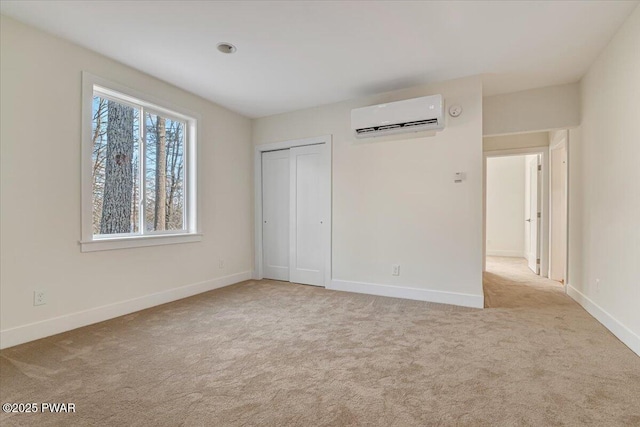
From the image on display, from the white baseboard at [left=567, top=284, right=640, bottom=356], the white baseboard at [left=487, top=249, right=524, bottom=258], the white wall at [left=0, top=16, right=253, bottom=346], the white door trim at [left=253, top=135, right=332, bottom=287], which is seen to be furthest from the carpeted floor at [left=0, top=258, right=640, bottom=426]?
the white baseboard at [left=487, top=249, right=524, bottom=258]

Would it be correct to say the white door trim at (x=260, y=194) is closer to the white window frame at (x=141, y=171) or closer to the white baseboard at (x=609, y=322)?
the white window frame at (x=141, y=171)

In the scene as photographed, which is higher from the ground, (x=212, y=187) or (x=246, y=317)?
(x=212, y=187)

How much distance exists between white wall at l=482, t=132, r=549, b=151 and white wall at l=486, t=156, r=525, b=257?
105 inches

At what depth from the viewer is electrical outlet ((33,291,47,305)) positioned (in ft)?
8.06

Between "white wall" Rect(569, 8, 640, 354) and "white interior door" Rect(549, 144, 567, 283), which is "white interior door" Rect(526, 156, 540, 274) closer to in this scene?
"white interior door" Rect(549, 144, 567, 283)

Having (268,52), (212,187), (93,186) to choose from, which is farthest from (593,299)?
(93,186)

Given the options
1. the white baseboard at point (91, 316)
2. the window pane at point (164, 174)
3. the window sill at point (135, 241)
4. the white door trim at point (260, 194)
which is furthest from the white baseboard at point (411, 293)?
the window pane at point (164, 174)

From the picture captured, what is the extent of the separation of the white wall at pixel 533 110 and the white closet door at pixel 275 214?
Result: 2877mm

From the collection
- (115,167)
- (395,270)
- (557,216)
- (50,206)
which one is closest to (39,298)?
(50,206)

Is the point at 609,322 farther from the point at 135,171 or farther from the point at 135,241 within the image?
the point at 135,171

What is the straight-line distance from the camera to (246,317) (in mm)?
3006

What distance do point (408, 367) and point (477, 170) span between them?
7.52 ft

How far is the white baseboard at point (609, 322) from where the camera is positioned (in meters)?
Result: 2.24

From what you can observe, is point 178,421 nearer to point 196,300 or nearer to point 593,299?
point 196,300
